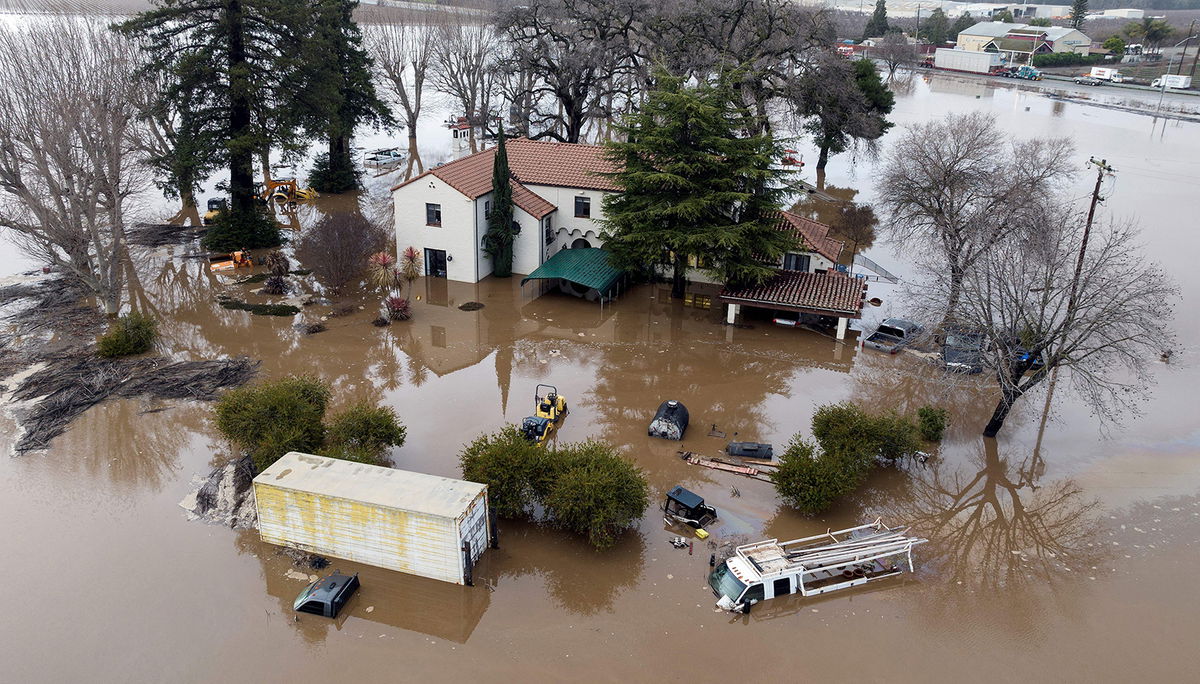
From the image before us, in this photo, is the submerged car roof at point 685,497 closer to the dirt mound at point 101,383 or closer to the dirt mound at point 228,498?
the dirt mound at point 228,498

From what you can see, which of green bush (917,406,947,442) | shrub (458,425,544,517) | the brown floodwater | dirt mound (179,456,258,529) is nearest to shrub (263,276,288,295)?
the brown floodwater

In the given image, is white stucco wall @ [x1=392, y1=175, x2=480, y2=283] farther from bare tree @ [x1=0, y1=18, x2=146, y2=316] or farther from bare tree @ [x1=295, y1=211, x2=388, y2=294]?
bare tree @ [x1=0, y1=18, x2=146, y2=316]

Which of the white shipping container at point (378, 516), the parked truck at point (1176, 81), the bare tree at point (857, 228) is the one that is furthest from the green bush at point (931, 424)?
the parked truck at point (1176, 81)

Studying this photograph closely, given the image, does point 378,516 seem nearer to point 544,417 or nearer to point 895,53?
point 544,417

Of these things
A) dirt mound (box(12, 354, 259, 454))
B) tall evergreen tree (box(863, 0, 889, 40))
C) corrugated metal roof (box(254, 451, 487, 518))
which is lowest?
dirt mound (box(12, 354, 259, 454))

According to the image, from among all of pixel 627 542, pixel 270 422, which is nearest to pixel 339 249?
pixel 270 422

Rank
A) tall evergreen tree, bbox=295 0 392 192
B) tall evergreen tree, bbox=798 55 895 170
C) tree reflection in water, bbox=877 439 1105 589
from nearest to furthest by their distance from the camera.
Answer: tree reflection in water, bbox=877 439 1105 589, tall evergreen tree, bbox=295 0 392 192, tall evergreen tree, bbox=798 55 895 170

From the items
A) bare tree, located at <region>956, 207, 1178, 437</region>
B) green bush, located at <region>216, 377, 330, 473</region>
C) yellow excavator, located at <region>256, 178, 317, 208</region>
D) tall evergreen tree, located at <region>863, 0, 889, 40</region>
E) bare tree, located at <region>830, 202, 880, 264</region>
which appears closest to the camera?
green bush, located at <region>216, 377, 330, 473</region>
